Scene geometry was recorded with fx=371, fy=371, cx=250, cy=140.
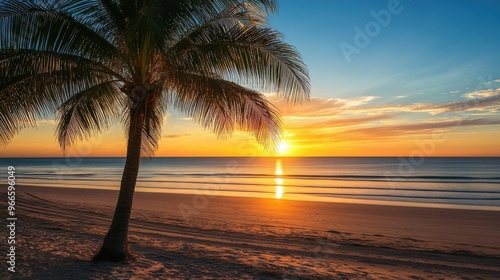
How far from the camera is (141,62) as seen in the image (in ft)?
18.0

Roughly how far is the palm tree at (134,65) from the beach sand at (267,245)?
3.72ft

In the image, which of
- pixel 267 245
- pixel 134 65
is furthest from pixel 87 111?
pixel 267 245

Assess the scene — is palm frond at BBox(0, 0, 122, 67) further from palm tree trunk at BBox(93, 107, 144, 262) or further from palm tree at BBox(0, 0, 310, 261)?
palm tree trunk at BBox(93, 107, 144, 262)

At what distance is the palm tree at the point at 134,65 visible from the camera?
212 inches

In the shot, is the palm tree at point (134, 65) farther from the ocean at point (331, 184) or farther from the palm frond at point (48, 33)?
the ocean at point (331, 184)

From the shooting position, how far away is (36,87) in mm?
5605

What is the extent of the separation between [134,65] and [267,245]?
5.70 m

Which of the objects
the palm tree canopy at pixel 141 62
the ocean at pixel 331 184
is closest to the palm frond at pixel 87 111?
the palm tree canopy at pixel 141 62

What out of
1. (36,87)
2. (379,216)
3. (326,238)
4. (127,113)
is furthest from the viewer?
(379,216)

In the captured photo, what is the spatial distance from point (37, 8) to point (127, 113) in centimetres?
279

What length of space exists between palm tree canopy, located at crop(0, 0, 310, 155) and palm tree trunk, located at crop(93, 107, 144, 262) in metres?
0.28

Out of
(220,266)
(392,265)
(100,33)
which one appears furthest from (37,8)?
(392,265)

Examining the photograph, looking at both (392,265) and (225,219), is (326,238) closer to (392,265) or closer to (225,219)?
(392,265)

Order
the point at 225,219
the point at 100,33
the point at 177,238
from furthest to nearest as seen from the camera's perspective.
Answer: the point at 225,219 < the point at 177,238 < the point at 100,33
